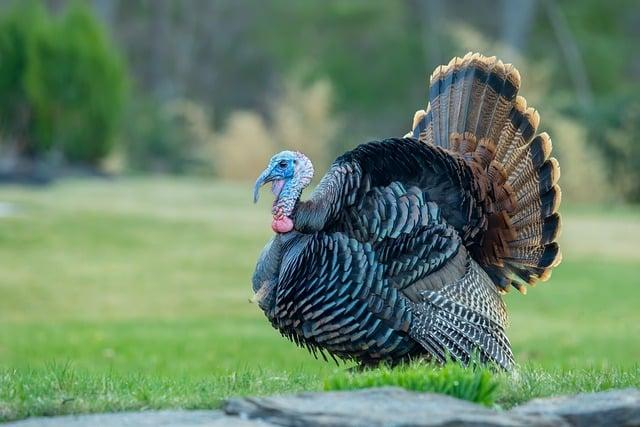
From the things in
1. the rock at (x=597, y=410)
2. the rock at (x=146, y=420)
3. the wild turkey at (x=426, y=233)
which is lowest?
the rock at (x=146, y=420)

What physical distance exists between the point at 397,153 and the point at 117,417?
2494 mm

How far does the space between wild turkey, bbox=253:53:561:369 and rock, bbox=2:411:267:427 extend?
59.4 inches

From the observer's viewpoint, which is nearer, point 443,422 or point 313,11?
point 443,422

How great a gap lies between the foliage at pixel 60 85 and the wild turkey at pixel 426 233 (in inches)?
693

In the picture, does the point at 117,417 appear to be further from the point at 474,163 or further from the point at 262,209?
the point at 262,209

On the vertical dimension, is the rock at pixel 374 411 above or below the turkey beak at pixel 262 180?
below

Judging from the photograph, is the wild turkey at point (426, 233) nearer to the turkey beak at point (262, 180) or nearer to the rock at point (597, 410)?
the turkey beak at point (262, 180)

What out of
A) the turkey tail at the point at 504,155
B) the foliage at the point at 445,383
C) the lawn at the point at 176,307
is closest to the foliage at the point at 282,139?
the lawn at the point at 176,307

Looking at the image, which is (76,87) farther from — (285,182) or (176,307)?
(285,182)

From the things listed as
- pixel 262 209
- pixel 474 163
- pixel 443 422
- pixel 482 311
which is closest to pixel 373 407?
pixel 443 422

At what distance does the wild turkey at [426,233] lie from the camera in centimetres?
607

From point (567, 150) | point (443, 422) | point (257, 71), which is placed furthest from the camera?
point (257, 71)

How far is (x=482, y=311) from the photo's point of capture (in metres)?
6.55

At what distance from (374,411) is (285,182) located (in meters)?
2.27
